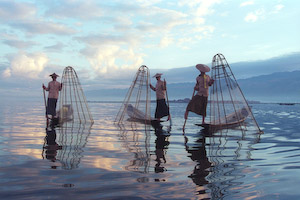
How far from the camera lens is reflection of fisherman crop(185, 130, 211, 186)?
3135 millimetres

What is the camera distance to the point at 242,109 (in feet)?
33.3

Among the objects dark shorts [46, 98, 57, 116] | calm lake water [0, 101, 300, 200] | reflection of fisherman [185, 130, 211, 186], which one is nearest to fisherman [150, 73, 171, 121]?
dark shorts [46, 98, 57, 116]

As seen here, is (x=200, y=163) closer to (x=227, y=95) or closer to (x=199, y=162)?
(x=199, y=162)

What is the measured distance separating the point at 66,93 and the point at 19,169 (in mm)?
8603

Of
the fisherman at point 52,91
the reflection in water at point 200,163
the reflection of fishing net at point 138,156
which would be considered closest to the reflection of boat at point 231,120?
the reflection in water at point 200,163

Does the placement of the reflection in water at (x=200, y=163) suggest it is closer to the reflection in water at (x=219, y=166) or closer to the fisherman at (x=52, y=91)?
the reflection in water at (x=219, y=166)

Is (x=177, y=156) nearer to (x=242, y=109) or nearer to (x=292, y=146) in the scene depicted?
(x=292, y=146)

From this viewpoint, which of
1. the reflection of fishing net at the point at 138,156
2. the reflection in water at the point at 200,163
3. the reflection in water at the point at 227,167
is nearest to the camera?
the reflection in water at the point at 227,167

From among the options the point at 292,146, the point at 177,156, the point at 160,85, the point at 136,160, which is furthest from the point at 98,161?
the point at 160,85

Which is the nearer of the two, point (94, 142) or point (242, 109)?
point (94, 142)

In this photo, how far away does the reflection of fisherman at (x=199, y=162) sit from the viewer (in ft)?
10.3

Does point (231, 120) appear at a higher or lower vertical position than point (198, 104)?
lower

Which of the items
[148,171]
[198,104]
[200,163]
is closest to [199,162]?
[200,163]

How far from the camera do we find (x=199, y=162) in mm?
4047
